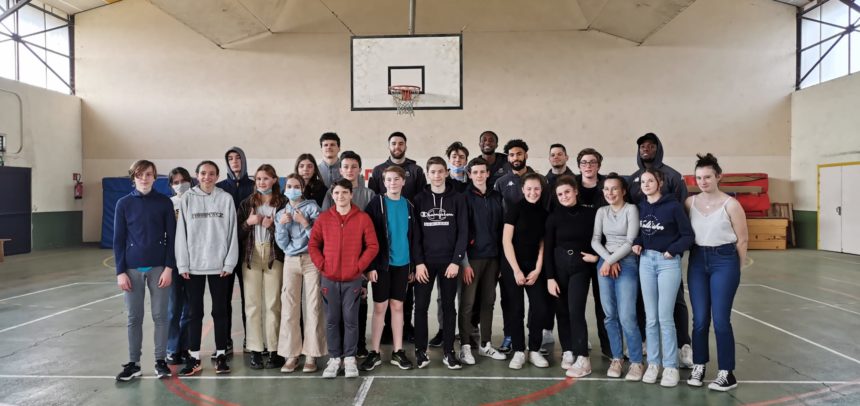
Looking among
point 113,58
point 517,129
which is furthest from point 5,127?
point 517,129

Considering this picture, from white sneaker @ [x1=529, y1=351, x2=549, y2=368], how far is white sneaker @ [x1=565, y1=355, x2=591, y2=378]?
0.23m

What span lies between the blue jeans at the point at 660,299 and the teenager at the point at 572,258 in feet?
1.29

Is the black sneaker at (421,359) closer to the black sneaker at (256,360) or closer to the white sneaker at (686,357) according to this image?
the black sneaker at (256,360)

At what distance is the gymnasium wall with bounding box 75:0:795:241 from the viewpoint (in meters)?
→ 13.1

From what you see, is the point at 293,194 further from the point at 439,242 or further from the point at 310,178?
the point at 439,242

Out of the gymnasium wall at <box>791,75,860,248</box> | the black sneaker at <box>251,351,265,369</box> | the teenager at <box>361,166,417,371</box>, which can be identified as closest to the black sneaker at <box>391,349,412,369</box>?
the teenager at <box>361,166,417,371</box>

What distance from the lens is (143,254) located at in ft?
12.3

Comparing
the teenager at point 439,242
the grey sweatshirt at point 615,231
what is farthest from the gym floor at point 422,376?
the grey sweatshirt at point 615,231

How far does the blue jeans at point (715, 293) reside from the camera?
136 inches

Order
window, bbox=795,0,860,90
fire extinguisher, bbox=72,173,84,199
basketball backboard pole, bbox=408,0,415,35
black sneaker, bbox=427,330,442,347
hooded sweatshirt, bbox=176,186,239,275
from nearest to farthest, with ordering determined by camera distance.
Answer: hooded sweatshirt, bbox=176,186,239,275 < black sneaker, bbox=427,330,442,347 < basketball backboard pole, bbox=408,0,415,35 < window, bbox=795,0,860,90 < fire extinguisher, bbox=72,173,84,199

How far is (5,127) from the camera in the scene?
1168 centimetres

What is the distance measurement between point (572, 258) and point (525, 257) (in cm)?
39

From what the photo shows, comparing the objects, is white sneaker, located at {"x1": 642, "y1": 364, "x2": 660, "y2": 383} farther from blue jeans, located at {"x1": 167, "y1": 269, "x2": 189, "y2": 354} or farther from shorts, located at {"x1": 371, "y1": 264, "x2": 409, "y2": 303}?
blue jeans, located at {"x1": 167, "y1": 269, "x2": 189, "y2": 354}

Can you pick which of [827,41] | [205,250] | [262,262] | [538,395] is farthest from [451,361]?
[827,41]
